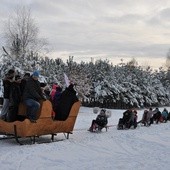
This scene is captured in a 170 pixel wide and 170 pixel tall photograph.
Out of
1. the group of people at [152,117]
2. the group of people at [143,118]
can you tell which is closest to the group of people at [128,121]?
the group of people at [143,118]

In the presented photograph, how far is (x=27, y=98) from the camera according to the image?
1129 centimetres

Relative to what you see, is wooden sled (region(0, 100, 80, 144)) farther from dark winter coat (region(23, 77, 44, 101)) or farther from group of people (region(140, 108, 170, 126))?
group of people (region(140, 108, 170, 126))

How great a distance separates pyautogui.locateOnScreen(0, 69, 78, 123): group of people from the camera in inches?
444

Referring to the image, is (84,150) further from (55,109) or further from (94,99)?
(94,99)

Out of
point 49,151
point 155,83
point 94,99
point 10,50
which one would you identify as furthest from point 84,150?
point 155,83

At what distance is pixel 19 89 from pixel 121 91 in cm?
3655

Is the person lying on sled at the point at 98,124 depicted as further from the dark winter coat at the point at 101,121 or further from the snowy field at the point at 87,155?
the snowy field at the point at 87,155

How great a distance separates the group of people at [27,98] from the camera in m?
11.3

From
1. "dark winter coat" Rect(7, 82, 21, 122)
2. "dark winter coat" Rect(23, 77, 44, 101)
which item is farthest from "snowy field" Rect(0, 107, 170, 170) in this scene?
"dark winter coat" Rect(23, 77, 44, 101)

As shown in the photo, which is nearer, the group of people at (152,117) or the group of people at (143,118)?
the group of people at (143,118)

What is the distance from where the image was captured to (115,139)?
42.1ft

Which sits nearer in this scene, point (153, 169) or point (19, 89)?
point (153, 169)

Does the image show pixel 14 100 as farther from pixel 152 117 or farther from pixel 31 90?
pixel 152 117

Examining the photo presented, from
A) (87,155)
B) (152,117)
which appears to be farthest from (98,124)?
(152,117)
